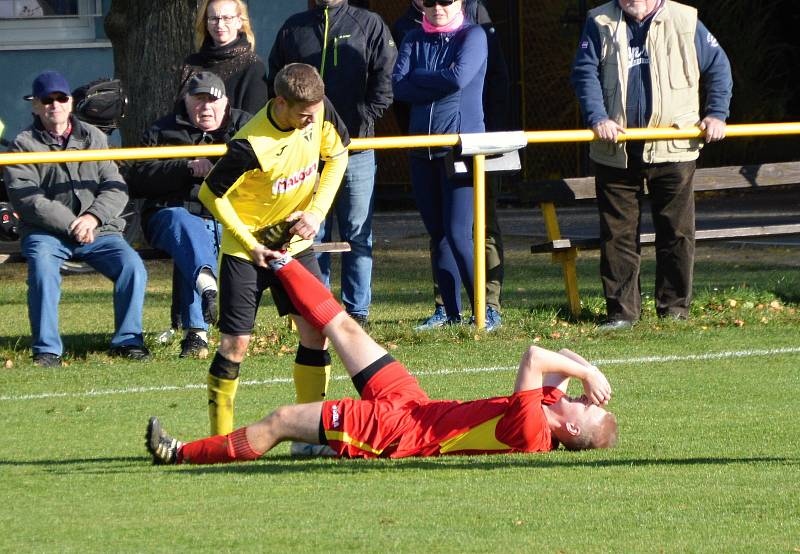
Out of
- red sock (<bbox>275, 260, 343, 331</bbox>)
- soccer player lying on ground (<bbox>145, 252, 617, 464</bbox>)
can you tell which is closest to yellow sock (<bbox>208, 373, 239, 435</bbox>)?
soccer player lying on ground (<bbox>145, 252, 617, 464</bbox>)

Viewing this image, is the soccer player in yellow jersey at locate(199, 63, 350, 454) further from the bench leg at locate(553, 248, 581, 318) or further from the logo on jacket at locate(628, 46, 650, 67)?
the bench leg at locate(553, 248, 581, 318)

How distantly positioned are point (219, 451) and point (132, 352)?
333 centimetres

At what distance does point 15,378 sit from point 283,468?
10.7 feet

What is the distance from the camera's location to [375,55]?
10250 millimetres

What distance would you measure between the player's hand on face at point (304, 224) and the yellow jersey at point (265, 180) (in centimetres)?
10

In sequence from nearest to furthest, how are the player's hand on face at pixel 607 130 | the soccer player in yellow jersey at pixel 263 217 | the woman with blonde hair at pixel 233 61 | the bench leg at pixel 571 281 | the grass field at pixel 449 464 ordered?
1. the grass field at pixel 449 464
2. the soccer player in yellow jersey at pixel 263 217
3. the player's hand on face at pixel 607 130
4. the woman with blonde hair at pixel 233 61
5. the bench leg at pixel 571 281

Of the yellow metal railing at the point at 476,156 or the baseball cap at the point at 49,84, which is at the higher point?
the baseball cap at the point at 49,84

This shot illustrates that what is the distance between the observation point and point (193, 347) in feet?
31.6

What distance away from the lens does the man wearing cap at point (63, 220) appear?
941 cm

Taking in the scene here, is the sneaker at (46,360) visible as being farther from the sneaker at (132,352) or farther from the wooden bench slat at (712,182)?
the wooden bench slat at (712,182)

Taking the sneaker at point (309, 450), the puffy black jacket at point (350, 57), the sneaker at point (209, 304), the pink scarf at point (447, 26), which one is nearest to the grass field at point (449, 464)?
the sneaker at point (309, 450)

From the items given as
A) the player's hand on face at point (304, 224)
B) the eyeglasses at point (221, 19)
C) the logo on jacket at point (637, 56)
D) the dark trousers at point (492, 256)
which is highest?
the eyeglasses at point (221, 19)

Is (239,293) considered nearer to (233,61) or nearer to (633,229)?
(233,61)

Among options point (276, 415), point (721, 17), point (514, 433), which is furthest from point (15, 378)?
point (721, 17)
